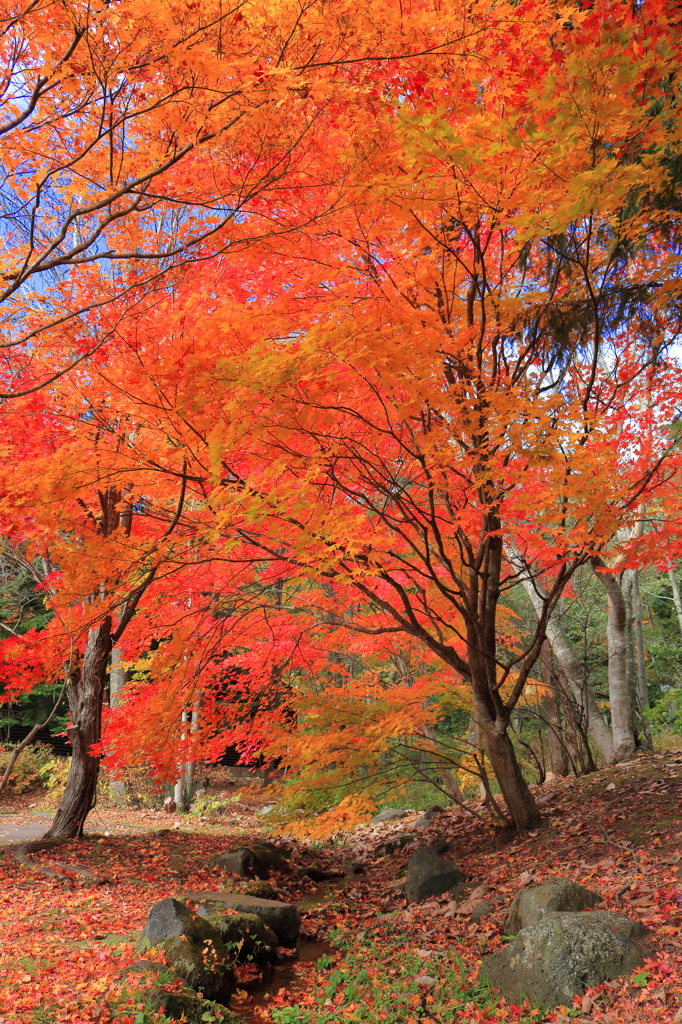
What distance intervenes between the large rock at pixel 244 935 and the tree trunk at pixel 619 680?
6.17 metres

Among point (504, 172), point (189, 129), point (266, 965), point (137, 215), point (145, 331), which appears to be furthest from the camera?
point (137, 215)

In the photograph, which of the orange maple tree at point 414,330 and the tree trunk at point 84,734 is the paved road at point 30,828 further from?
the orange maple tree at point 414,330

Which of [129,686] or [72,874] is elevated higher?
[129,686]

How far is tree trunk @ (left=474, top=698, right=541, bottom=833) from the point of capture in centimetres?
743

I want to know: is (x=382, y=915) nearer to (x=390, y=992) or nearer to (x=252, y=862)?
(x=252, y=862)

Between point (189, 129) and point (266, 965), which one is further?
point (266, 965)

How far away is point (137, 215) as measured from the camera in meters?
8.16

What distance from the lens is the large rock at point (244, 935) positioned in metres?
5.60

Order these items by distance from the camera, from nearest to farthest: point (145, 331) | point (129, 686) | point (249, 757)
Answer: point (145, 331) < point (249, 757) < point (129, 686)

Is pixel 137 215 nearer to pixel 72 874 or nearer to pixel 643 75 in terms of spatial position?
pixel 643 75

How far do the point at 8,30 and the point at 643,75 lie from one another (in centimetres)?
445

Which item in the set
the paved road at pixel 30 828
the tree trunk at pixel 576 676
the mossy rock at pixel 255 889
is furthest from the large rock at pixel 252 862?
the tree trunk at pixel 576 676

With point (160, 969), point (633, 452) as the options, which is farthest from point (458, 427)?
point (633, 452)

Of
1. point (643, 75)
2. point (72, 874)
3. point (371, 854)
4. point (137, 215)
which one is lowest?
point (371, 854)
